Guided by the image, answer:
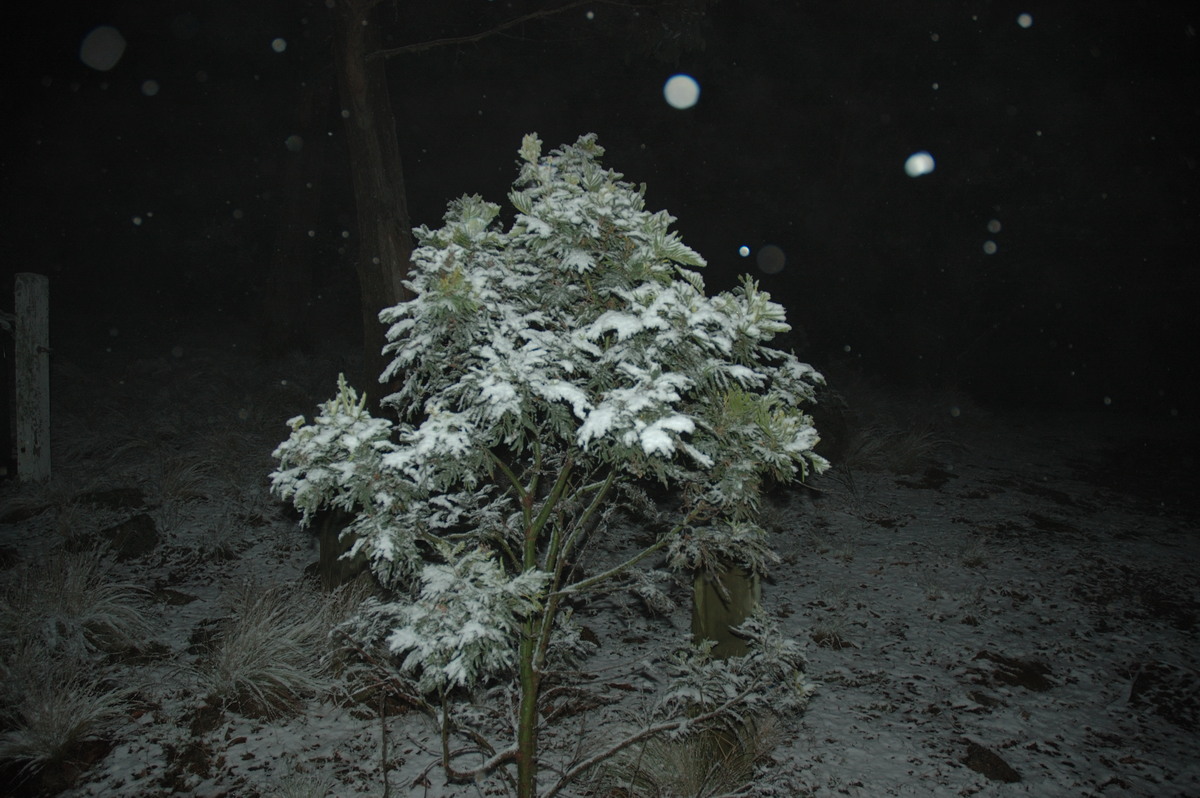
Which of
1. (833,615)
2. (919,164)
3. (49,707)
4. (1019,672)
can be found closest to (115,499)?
(49,707)

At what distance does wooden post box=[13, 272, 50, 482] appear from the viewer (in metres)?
5.79

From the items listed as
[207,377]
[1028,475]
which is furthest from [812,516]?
[207,377]

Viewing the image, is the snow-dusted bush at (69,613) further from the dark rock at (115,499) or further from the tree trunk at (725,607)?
the tree trunk at (725,607)

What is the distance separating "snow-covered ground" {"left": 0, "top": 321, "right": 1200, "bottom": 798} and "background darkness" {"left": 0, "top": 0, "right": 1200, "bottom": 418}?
14.6 feet

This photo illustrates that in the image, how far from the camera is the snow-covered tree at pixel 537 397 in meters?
1.87

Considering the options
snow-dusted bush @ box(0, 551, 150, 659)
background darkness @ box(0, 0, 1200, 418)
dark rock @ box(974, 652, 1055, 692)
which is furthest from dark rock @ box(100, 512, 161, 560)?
background darkness @ box(0, 0, 1200, 418)

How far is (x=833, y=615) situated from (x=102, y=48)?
12328 mm

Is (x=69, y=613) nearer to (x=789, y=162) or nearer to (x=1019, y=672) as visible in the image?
(x=1019, y=672)

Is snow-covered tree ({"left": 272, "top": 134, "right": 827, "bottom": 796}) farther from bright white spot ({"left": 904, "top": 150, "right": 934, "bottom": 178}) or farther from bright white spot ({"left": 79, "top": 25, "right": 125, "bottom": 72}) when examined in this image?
bright white spot ({"left": 904, "top": 150, "right": 934, "bottom": 178})

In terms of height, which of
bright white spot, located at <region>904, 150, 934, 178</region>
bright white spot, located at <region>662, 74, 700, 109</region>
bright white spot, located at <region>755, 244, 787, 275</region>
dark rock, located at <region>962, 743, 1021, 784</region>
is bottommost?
dark rock, located at <region>962, 743, 1021, 784</region>

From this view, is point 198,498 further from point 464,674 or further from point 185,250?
point 185,250

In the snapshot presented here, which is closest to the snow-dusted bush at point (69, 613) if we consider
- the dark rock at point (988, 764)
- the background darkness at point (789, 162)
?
the dark rock at point (988, 764)

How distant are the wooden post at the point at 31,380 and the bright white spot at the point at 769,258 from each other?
10919mm

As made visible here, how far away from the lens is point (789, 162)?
1242cm
